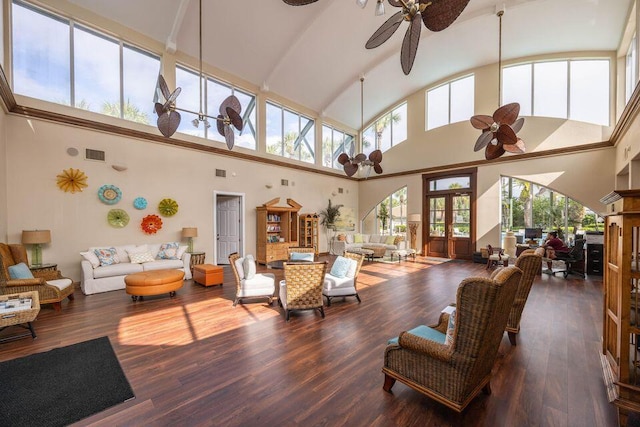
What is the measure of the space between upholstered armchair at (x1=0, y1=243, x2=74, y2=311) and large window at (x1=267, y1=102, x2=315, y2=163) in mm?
6178

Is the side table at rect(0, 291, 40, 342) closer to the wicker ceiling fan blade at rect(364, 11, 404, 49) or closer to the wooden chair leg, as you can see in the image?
the wooden chair leg

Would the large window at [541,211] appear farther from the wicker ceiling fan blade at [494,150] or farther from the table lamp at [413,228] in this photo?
the wicker ceiling fan blade at [494,150]

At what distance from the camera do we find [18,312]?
9.96ft

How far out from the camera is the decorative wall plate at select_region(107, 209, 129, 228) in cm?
586

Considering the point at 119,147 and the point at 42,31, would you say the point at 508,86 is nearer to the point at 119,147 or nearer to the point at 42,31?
the point at 119,147

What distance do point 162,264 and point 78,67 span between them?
14.7ft

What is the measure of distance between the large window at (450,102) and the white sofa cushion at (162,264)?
31.2 ft

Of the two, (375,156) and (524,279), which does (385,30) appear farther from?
(375,156)

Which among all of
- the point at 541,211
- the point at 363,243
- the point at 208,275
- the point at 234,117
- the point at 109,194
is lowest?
the point at 208,275

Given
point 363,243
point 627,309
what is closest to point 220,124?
point 627,309

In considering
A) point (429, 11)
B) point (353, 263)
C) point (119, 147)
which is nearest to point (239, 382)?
point (353, 263)

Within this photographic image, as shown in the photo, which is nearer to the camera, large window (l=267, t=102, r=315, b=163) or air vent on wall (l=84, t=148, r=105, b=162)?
air vent on wall (l=84, t=148, r=105, b=162)

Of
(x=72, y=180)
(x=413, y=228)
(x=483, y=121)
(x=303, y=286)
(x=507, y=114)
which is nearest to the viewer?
(x=303, y=286)

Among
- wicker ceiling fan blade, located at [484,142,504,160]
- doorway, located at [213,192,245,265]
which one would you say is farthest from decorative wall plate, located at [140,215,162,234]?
wicker ceiling fan blade, located at [484,142,504,160]
